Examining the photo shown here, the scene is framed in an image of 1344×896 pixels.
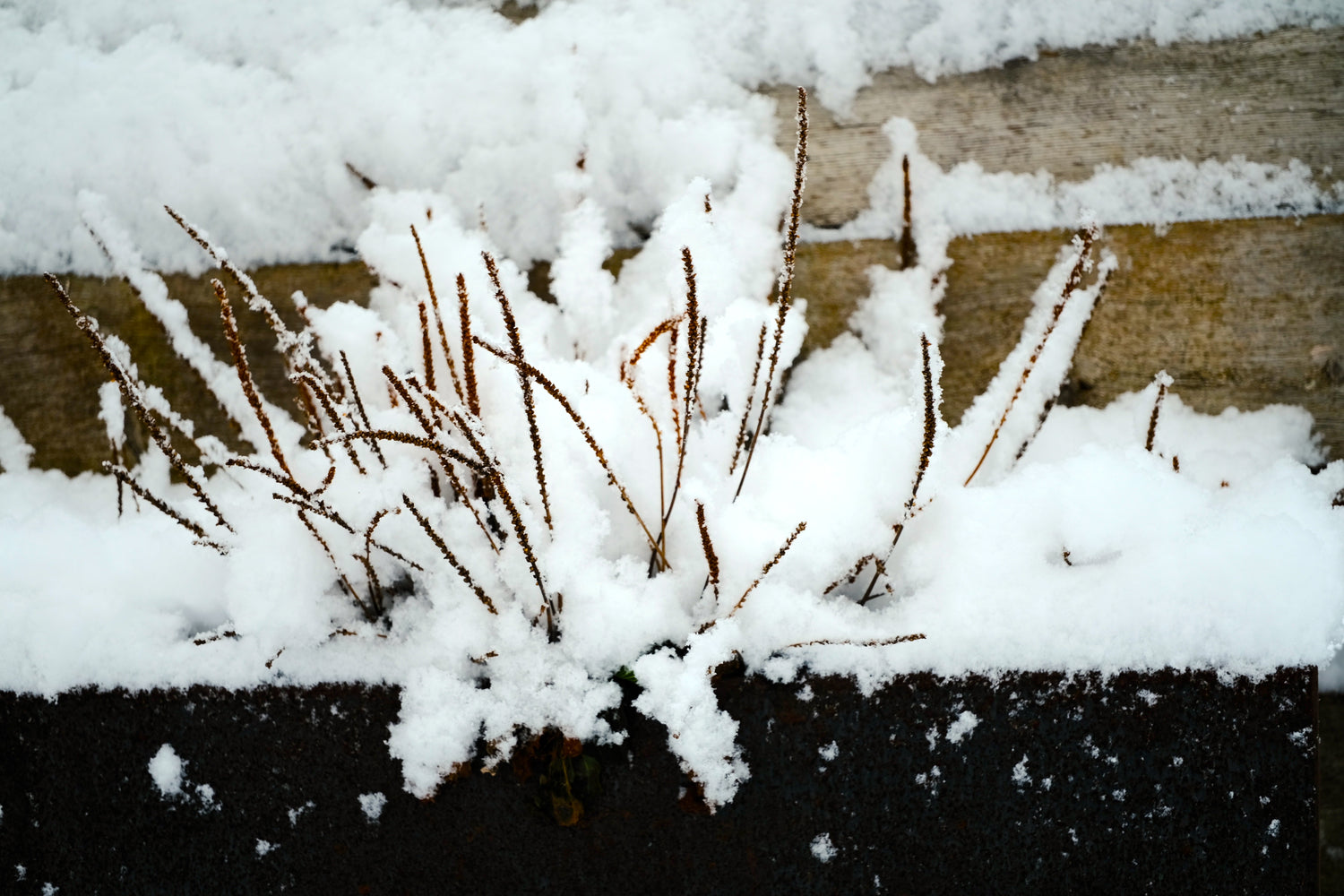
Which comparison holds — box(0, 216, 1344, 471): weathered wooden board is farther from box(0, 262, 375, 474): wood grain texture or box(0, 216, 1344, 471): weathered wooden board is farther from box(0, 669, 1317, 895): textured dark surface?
box(0, 669, 1317, 895): textured dark surface

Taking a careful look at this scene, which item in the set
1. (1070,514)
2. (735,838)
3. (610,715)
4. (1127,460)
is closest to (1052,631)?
(1070,514)

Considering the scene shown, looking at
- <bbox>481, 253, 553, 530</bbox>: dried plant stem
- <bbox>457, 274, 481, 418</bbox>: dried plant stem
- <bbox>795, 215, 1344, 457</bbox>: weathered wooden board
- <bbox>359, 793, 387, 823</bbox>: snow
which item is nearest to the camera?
<bbox>481, 253, 553, 530</bbox>: dried plant stem

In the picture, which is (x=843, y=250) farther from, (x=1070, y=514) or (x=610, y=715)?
(x=610, y=715)

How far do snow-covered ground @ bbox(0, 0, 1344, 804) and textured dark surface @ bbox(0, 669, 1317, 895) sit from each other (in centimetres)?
5

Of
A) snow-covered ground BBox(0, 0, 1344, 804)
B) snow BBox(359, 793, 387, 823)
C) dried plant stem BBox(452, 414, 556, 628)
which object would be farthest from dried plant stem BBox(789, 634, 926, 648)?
snow BBox(359, 793, 387, 823)

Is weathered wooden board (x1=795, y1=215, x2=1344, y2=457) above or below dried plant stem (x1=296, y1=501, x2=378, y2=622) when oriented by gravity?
above

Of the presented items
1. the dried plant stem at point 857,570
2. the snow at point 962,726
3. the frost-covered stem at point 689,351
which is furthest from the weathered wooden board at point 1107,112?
the snow at point 962,726

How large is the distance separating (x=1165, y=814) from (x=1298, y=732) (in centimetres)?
24

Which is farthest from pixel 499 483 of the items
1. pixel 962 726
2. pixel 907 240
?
pixel 907 240

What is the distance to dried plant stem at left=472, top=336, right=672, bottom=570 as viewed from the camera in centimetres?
80

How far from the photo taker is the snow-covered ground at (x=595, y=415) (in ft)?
3.60

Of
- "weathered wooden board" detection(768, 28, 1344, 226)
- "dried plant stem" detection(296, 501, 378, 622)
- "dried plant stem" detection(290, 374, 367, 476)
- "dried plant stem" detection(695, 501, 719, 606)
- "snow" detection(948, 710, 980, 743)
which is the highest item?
"weathered wooden board" detection(768, 28, 1344, 226)

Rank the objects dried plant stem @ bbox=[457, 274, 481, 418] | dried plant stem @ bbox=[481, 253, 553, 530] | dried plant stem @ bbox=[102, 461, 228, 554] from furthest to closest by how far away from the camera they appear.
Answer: dried plant stem @ bbox=[102, 461, 228, 554], dried plant stem @ bbox=[457, 274, 481, 418], dried plant stem @ bbox=[481, 253, 553, 530]

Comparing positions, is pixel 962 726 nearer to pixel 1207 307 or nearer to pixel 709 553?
pixel 709 553
